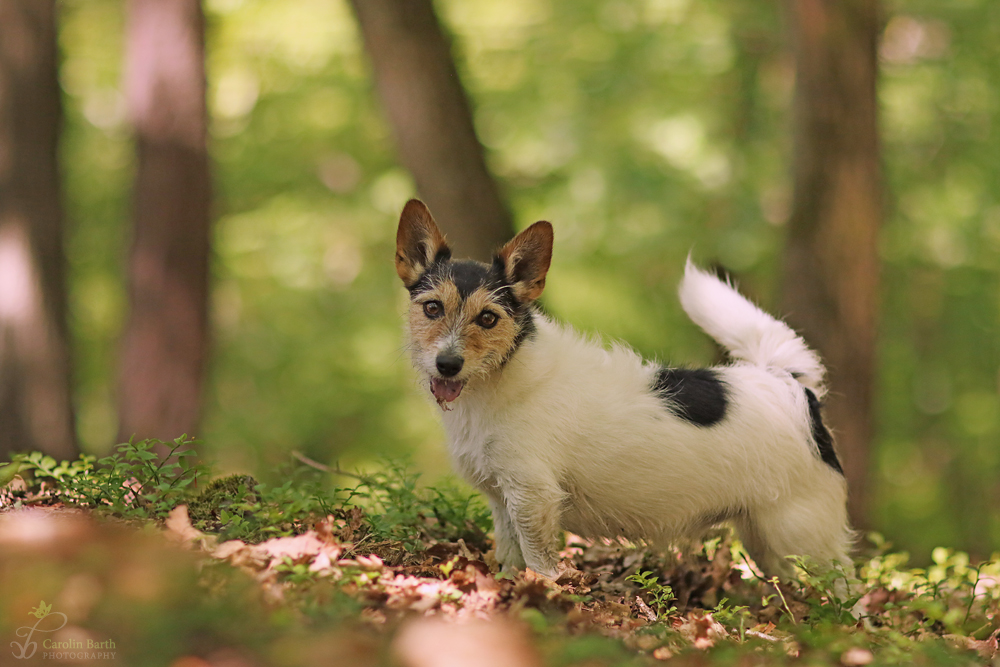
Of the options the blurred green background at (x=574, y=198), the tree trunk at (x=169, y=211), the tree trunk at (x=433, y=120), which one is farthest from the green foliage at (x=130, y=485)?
the blurred green background at (x=574, y=198)

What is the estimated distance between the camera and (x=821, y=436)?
5.52 metres

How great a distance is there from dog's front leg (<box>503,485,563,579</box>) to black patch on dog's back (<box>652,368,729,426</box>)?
0.93m

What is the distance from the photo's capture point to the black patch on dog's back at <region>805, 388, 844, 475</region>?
548 cm

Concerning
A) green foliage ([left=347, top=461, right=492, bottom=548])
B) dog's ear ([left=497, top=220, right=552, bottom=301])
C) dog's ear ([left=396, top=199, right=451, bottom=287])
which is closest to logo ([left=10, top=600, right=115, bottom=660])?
green foliage ([left=347, top=461, right=492, bottom=548])

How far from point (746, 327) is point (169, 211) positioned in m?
8.27

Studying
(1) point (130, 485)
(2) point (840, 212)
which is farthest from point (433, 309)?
(2) point (840, 212)

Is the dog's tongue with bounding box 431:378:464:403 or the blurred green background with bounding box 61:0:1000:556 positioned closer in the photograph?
the dog's tongue with bounding box 431:378:464:403

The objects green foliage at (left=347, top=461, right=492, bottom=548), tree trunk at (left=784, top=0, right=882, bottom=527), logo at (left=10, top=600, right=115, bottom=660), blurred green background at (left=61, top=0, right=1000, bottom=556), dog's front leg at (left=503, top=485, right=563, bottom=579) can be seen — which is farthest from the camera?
blurred green background at (left=61, top=0, right=1000, bottom=556)

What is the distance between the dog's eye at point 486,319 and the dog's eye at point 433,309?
0.22 metres

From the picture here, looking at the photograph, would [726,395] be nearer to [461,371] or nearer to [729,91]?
[461,371]

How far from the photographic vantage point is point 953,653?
12.2 feet

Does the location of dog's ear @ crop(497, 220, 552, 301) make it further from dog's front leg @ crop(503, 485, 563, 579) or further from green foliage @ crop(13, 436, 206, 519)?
green foliage @ crop(13, 436, 206, 519)

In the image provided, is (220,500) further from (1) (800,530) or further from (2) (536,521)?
(1) (800,530)

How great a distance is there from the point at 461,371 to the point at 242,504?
1.53 m
